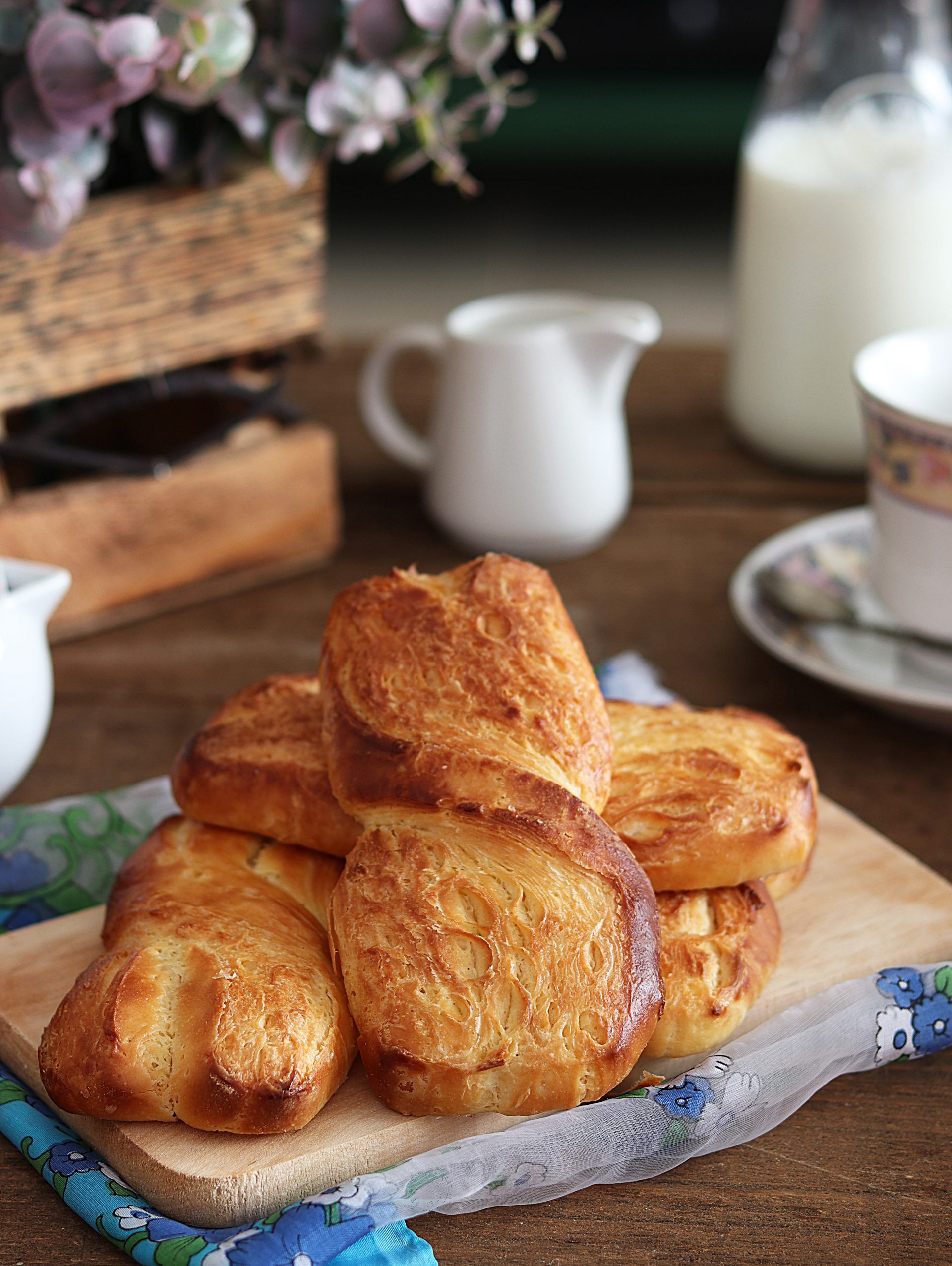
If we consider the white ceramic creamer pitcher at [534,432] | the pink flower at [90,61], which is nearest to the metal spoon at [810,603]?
the white ceramic creamer pitcher at [534,432]

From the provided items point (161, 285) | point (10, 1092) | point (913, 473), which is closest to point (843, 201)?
point (913, 473)

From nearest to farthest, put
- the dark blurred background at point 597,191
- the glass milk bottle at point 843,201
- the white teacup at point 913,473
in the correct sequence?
1. the white teacup at point 913,473
2. the glass milk bottle at point 843,201
3. the dark blurred background at point 597,191

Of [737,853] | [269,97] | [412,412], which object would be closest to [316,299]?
[269,97]

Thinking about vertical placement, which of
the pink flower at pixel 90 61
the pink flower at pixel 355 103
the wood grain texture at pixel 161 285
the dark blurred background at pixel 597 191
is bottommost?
the dark blurred background at pixel 597 191

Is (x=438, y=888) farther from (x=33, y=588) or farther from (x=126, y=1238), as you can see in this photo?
(x=33, y=588)

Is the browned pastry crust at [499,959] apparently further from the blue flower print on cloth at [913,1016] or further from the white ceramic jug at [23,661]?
the white ceramic jug at [23,661]

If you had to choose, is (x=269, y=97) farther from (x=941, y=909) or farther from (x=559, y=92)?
(x=559, y=92)

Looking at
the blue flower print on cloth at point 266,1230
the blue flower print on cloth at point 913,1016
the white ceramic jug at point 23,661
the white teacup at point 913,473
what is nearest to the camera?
the blue flower print on cloth at point 266,1230
